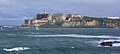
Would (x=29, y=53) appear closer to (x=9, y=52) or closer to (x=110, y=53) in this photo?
(x=9, y=52)

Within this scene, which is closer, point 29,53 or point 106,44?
point 29,53

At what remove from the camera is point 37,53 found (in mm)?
64562

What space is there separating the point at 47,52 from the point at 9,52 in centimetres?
743

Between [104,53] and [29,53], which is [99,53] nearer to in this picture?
[104,53]

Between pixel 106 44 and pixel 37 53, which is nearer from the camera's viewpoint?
pixel 37 53

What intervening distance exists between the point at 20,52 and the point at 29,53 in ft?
6.27

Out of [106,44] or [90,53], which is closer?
[90,53]

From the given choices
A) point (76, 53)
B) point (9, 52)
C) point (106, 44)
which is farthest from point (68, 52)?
point (106, 44)

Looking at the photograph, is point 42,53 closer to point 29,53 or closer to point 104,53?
point 29,53

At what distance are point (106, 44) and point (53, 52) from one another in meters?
20.9

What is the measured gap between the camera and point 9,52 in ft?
212

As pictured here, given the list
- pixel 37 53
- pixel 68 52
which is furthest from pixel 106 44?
pixel 37 53

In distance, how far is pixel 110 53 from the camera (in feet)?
209

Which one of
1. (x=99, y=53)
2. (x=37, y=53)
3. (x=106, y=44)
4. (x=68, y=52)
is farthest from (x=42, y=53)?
(x=106, y=44)
